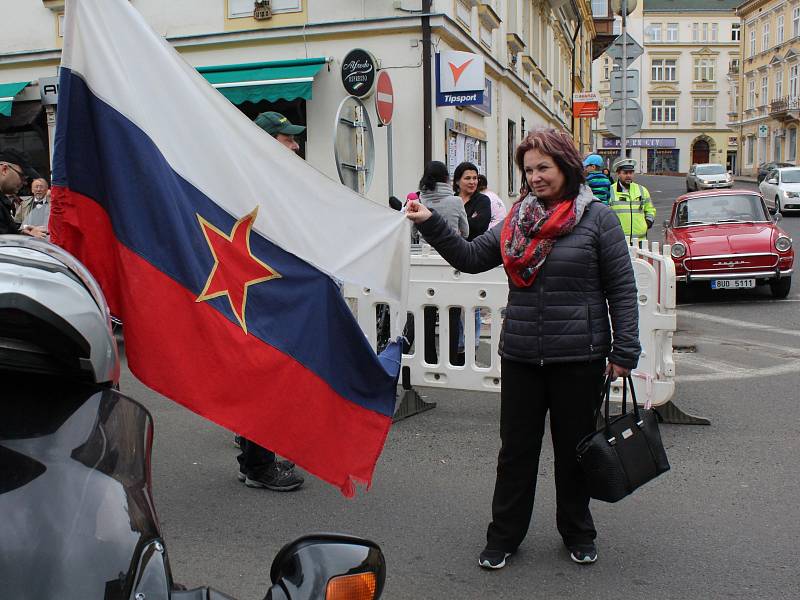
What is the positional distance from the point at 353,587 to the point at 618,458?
2.28 m

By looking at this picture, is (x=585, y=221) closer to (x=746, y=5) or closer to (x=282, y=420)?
(x=282, y=420)

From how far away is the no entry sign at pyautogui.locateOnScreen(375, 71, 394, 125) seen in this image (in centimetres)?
1022

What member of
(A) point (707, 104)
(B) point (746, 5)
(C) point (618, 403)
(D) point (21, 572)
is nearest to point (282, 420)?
(D) point (21, 572)

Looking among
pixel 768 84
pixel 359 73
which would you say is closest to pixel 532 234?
pixel 359 73

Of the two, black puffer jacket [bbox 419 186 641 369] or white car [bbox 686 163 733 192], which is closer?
black puffer jacket [bbox 419 186 641 369]

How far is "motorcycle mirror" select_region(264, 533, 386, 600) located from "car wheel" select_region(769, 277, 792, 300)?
12.3m

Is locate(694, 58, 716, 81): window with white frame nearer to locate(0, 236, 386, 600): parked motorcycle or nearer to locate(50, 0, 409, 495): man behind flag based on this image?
locate(50, 0, 409, 495): man behind flag

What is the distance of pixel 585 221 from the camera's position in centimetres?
379

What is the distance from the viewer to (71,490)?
169 centimetres

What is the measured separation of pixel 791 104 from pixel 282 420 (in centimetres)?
6840

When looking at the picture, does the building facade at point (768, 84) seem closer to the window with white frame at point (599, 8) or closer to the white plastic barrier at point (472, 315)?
the window with white frame at point (599, 8)

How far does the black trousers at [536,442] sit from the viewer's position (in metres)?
3.88

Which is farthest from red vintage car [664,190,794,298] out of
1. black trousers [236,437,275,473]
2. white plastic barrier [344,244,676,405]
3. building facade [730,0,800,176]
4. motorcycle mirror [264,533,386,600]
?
building facade [730,0,800,176]

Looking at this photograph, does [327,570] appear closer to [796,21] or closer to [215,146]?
[215,146]
